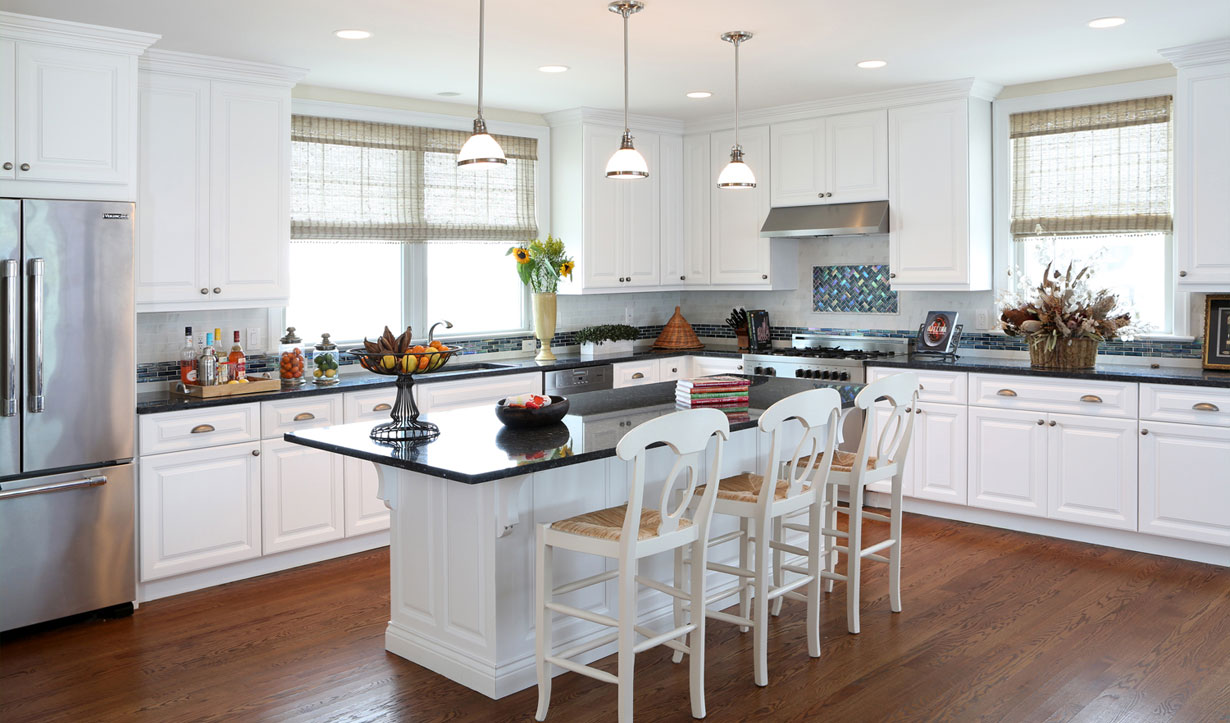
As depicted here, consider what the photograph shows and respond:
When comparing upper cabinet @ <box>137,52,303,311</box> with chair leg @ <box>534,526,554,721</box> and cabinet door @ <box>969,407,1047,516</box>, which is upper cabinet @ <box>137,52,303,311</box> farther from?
cabinet door @ <box>969,407,1047,516</box>

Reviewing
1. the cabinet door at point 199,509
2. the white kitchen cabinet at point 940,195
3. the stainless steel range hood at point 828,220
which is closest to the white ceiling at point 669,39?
the white kitchen cabinet at point 940,195

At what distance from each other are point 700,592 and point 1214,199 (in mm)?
3472

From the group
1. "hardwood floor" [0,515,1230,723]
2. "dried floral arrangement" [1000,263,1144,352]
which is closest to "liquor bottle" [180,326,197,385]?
"hardwood floor" [0,515,1230,723]

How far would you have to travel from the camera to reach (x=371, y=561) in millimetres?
5125

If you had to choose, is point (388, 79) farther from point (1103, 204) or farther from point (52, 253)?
point (1103, 204)

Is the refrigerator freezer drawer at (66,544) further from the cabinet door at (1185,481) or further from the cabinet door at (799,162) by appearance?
the cabinet door at (1185,481)

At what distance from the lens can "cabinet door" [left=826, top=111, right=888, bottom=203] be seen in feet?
19.9

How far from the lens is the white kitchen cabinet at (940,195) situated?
227 inches

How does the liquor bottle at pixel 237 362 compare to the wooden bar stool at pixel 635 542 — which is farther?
the liquor bottle at pixel 237 362

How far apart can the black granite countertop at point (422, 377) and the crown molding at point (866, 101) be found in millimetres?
Result: 1555

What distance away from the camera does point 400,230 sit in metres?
5.96

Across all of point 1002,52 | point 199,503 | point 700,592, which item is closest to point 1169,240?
point 1002,52

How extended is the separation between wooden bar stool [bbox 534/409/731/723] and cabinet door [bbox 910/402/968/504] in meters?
2.83

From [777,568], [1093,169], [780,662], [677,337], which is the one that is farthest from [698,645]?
[677,337]
